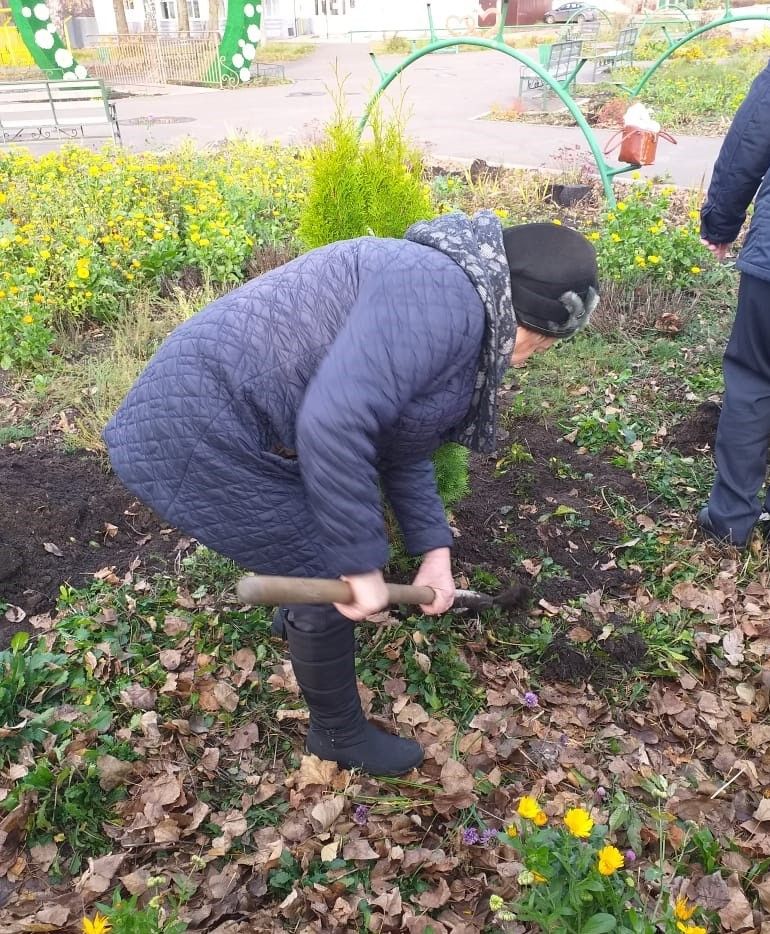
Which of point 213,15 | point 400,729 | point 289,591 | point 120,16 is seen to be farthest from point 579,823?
point 213,15

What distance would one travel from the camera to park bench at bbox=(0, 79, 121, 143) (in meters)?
11.5

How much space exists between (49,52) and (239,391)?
20.1 metres

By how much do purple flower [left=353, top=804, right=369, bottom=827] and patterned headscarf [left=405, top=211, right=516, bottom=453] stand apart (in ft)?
3.82

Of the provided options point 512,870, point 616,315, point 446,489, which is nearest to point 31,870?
point 512,870

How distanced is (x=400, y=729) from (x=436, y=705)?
0.46ft

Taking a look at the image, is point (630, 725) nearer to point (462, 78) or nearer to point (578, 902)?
point (578, 902)

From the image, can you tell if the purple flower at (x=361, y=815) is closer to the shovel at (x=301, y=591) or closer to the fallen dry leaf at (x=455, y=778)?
the fallen dry leaf at (x=455, y=778)

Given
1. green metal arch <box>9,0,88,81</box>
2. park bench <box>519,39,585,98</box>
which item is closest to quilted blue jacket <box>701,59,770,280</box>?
park bench <box>519,39,585,98</box>

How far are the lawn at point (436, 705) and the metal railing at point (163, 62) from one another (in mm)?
19071

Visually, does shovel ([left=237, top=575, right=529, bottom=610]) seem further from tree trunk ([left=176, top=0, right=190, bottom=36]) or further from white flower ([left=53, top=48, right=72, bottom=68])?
tree trunk ([left=176, top=0, right=190, bottom=36])

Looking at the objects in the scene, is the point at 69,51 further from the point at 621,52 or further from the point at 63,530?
the point at 63,530

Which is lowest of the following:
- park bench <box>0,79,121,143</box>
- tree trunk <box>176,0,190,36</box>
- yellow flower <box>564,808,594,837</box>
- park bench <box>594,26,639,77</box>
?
yellow flower <box>564,808,594,837</box>

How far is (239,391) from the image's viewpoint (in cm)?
157

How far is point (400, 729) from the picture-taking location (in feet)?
7.55
